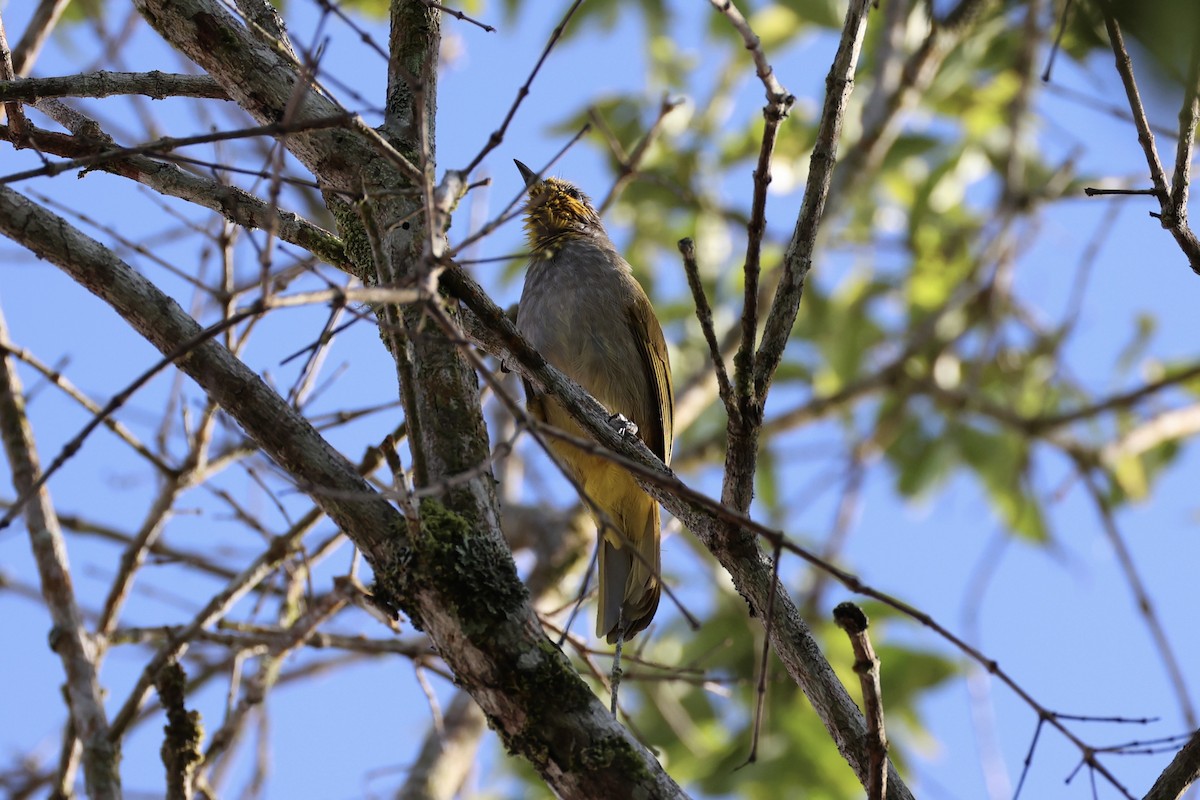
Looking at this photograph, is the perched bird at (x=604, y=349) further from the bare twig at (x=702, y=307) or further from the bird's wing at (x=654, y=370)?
the bare twig at (x=702, y=307)

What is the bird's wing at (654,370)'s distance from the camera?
5.25 metres

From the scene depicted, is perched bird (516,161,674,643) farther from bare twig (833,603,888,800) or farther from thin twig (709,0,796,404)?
bare twig (833,603,888,800)

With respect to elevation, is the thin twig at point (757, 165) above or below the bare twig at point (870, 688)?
above

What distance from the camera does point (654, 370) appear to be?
5238 millimetres

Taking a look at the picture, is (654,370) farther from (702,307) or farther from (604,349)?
(702,307)

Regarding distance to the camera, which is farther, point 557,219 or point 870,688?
point 557,219

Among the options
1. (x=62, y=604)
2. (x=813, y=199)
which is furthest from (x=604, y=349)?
(x=813, y=199)

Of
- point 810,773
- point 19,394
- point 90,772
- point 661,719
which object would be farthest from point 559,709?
point 661,719

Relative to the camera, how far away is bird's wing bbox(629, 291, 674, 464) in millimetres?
5246

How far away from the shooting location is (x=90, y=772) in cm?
343

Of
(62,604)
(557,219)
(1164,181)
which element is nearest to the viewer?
(1164,181)

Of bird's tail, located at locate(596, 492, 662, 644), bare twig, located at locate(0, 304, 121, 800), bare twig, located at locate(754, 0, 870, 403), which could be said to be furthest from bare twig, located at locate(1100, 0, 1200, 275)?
bare twig, located at locate(0, 304, 121, 800)

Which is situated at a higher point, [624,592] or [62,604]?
[624,592]

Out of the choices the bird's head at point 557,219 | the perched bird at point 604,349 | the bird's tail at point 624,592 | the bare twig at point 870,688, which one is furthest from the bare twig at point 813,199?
the bird's head at point 557,219
